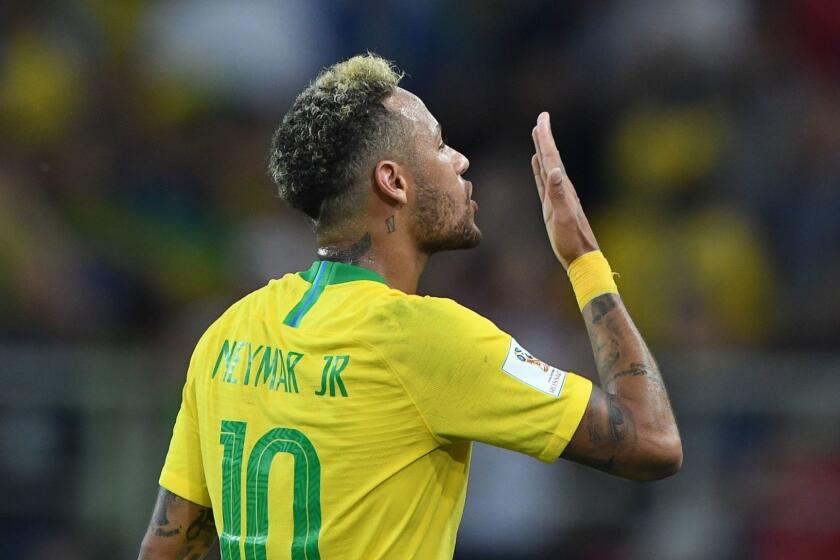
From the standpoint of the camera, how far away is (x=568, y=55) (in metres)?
8.95

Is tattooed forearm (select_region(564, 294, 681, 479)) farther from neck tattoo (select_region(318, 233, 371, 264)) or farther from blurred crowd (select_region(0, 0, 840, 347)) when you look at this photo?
blurred crowd (select_region(0, 0, 840, 347))

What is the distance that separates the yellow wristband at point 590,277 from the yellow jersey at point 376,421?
29cm

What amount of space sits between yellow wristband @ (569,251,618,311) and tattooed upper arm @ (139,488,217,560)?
3.68 ft

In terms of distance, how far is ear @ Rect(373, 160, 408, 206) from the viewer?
3.32 m

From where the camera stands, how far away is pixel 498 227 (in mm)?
8086

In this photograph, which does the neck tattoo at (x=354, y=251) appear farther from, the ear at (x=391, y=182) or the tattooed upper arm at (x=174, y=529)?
the tattooed upper arm at (x=174, y=529)

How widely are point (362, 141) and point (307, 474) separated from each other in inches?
32.8

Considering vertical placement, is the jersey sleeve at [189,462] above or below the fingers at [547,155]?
below

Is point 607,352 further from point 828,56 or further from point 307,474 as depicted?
point 828,56

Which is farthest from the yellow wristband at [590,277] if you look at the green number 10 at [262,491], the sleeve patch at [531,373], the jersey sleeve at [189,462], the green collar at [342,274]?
the jersey sleeve at [189,462]

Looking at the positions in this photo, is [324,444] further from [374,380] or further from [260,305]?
[260,305]

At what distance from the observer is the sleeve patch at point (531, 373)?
120 inches

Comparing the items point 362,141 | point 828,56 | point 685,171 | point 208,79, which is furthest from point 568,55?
point 362,141

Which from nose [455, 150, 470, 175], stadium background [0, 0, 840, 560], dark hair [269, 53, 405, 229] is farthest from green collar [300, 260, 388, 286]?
stadium background [0, 0, 840, 560]
